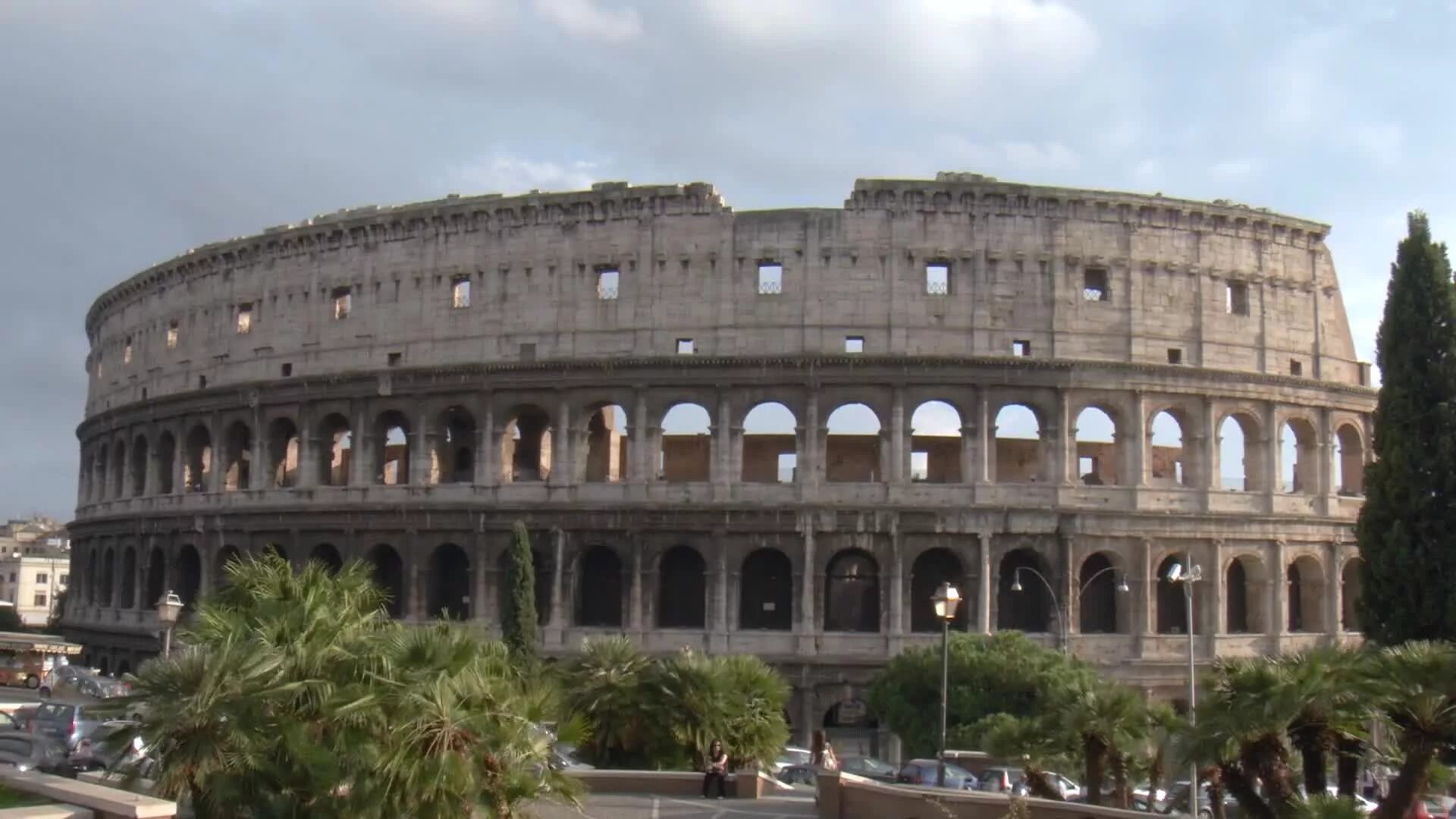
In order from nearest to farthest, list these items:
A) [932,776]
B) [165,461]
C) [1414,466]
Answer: [932,776], [1414,466], [165,461]

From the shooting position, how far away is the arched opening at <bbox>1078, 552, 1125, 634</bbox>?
38.7 metres

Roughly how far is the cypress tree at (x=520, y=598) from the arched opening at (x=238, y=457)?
1346cm

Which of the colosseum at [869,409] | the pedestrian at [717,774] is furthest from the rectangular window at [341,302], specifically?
the pedestrian at [717,774]

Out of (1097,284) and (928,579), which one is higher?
(1097,284)

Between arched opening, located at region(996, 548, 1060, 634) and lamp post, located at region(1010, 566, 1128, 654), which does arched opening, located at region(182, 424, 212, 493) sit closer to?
arched opening, located at region(996, 548, 1060, 634)

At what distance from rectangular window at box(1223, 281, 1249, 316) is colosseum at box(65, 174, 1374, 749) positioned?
6cm

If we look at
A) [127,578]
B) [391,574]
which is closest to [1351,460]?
[391,574]

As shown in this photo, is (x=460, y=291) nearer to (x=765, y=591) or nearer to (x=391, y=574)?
(x=391, y=574)

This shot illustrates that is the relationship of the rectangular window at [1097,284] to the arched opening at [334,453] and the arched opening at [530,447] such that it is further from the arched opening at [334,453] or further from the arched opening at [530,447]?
the arched opening at [334,453]

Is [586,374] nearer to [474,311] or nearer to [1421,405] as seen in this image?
[474,311]

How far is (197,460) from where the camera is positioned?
49688 millimetres

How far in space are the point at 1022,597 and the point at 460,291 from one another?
18522 mm

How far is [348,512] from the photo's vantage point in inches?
1663

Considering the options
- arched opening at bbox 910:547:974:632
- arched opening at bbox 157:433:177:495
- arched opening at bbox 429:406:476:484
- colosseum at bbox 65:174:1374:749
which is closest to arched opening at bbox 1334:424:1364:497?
colosseum at bbox 65:174:1374:749
